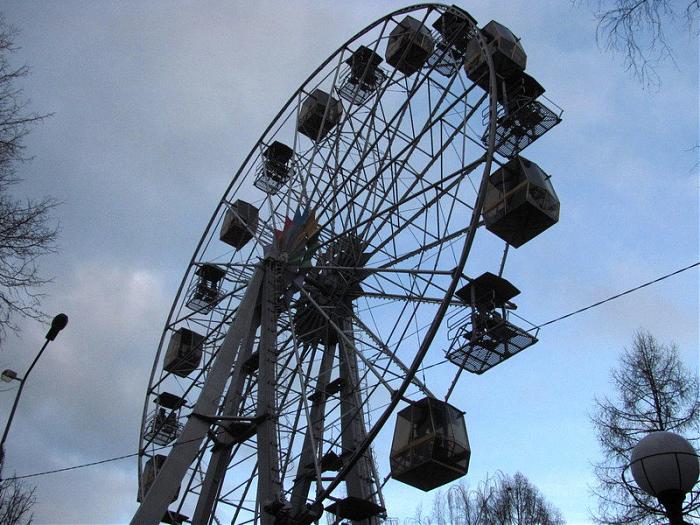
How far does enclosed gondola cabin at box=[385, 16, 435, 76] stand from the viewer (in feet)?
66.1

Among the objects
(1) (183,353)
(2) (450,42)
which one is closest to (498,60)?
(2) (450,42)

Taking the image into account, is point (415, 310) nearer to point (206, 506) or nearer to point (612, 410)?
point (612, 410)

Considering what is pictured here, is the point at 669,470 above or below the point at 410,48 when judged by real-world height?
below

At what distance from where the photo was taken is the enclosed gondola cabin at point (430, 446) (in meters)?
13.3

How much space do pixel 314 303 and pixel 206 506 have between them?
4984 millimetres

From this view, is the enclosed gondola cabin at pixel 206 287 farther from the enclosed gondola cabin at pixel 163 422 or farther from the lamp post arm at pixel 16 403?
the lamp post arm at pixel 16 403

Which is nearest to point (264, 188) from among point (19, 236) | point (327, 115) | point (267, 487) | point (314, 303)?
point (327, 115)

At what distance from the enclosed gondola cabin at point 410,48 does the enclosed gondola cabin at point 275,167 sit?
4472 millimetres

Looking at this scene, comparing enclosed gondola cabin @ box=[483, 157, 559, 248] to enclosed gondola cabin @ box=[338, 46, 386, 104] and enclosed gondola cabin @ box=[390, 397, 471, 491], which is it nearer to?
enclosed gondola cabin @ box=[390, 397, 471, 491]

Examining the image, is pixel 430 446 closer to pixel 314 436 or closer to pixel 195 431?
pixel 314 436

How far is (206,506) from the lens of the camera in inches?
637

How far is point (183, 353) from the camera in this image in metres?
22.2

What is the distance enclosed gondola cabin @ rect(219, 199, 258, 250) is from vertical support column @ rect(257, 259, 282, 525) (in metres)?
4.55

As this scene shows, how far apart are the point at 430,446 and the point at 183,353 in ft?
36.0
